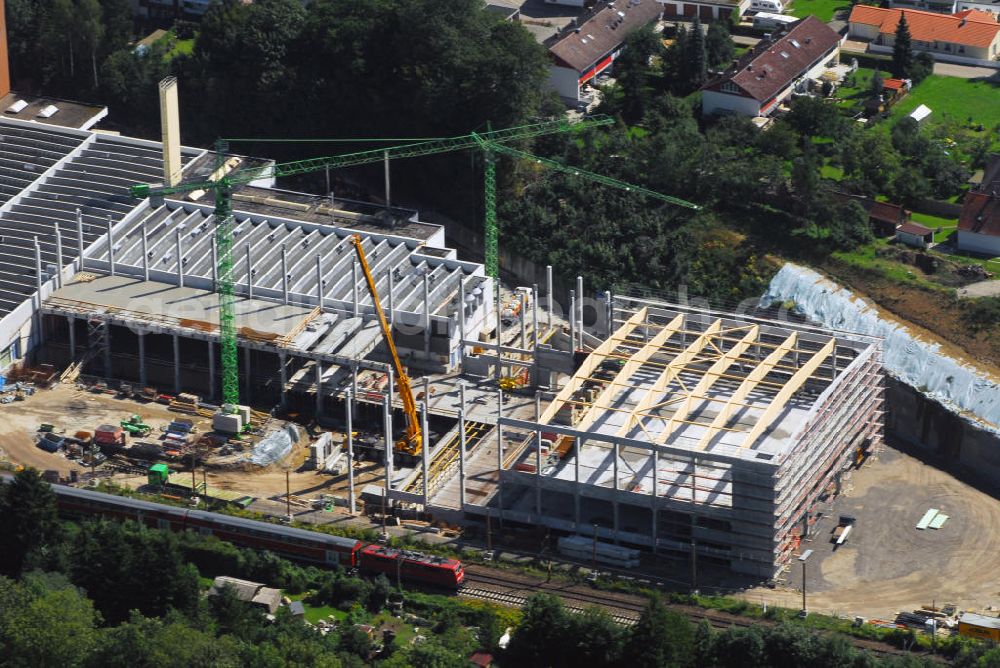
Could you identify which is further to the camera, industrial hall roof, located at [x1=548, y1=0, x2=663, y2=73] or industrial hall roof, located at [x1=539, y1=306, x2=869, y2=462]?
industrial hall roof, located at [x1=548, y1=0, x2=663, y2=73]

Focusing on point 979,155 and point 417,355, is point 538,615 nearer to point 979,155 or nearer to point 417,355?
point 417,355

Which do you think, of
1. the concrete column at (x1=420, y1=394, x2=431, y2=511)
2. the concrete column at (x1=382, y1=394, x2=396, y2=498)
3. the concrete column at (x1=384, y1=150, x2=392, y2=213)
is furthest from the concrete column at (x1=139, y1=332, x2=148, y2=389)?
the concrete column at (x1=420, y1=394, x2=431, y2=511)

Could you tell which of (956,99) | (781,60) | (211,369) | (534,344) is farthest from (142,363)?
(956,99)

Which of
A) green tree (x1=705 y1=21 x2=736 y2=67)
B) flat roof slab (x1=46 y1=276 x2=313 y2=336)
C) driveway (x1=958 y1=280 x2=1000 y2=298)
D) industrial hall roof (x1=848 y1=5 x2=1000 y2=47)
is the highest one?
industrial hall roof (x1=848 y1=5 x2=1000 y2=47)

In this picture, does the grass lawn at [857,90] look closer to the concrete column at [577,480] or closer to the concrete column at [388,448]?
the concrete column at [577,480]

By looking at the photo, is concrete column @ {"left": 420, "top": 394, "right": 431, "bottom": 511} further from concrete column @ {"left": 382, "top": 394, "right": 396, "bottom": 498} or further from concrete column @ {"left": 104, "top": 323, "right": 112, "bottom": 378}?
concrete column @ {"left": 104, "top": 323, "right": 112, "bottom": 378}

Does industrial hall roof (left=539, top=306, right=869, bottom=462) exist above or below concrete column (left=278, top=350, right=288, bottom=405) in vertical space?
above

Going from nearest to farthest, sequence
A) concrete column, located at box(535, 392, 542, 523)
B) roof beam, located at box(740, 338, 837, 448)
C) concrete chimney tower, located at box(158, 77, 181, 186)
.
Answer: roof beam, located at box(740, 338, 837, 448) → concrete column, located at box(535, 392, 542, 523) → concrete chimney tower, located at box(158, 77, 181, 186)
